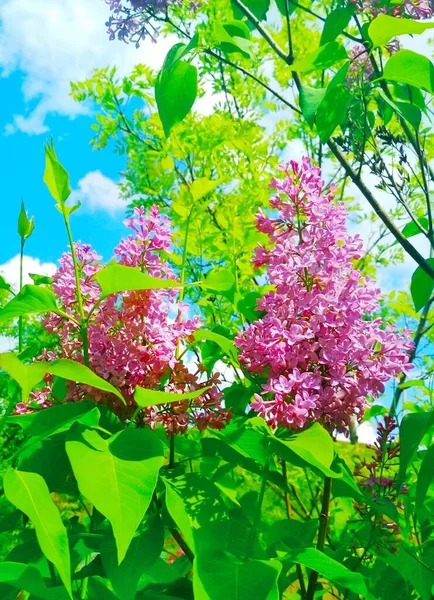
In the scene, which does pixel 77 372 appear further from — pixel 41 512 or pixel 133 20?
pixel 133 20

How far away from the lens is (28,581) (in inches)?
29.8

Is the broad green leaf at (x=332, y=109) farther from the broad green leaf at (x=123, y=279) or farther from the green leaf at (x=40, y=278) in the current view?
the green leaf at (x=40, y=278)

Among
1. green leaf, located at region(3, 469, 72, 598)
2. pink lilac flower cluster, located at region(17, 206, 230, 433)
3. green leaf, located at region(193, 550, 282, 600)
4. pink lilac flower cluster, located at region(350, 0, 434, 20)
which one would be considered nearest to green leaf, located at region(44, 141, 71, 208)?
pink lilac flower cluster, located at region(17, 206, 230, 433)

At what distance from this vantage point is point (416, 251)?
4.24 ft

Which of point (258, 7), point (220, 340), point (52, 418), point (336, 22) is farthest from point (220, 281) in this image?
point (258, 7)

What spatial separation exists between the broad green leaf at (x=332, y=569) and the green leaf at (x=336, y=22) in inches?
36.5

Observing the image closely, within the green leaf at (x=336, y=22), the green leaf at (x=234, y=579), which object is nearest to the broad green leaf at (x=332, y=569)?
the green leaf at (x=234, y=579)

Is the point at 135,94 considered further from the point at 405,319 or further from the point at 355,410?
the point at 355,410

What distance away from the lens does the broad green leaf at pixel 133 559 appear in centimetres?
76

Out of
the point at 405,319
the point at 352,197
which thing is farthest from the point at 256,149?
the point at 352,197

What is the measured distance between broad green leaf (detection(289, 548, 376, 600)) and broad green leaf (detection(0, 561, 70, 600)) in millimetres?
280

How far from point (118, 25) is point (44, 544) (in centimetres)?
148

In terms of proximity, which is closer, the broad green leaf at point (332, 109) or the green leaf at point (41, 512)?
the green leaf at point (41, 512)

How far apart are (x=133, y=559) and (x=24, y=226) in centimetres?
57
